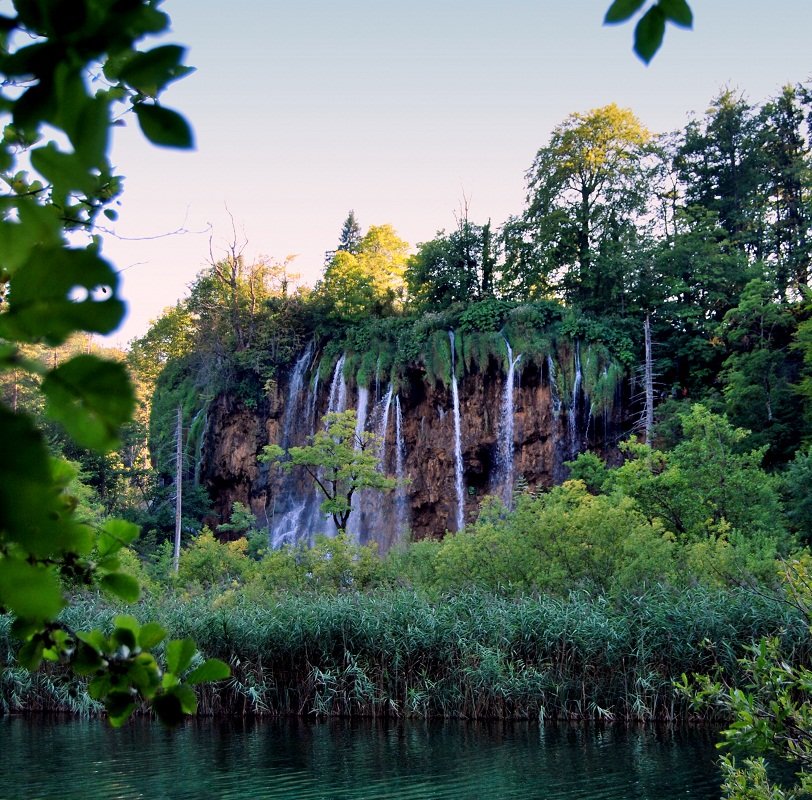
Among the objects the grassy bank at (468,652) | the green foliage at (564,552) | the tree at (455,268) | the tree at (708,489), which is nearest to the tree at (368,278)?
the tree at (455,268)

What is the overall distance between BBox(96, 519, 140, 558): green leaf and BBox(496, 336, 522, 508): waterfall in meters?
25.6

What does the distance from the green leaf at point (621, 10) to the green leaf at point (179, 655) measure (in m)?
0.73

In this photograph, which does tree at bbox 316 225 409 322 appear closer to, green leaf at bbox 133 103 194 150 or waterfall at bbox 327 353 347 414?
waterfall at bbox 327 353 347 414

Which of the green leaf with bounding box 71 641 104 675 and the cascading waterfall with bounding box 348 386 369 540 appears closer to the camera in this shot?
the green leaf with bounding box 71 641 104 675

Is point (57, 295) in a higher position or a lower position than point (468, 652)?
higher

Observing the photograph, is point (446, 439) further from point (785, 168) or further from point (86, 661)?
point (86, 661)

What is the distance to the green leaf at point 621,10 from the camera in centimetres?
82

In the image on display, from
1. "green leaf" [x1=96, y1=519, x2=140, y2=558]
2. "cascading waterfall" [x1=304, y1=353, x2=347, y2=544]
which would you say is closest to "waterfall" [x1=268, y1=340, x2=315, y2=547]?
"cascading waterfall" [x1=304, y1=353, x2=347, y2=544]

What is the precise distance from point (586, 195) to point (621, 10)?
32.2 m

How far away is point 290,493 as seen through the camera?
29.2 metres

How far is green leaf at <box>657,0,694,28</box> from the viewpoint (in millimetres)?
850

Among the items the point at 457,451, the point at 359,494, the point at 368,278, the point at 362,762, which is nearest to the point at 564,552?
the point at 362,762

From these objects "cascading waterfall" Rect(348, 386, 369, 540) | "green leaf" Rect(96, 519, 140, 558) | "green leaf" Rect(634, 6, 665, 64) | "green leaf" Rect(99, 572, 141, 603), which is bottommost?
"green leaf" Rect(99, 572, 141, 603)

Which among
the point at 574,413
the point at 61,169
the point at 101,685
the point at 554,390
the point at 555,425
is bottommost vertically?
the point at 101,685
